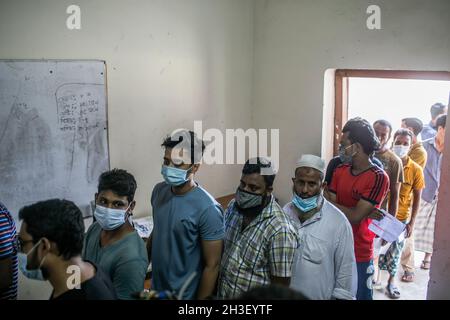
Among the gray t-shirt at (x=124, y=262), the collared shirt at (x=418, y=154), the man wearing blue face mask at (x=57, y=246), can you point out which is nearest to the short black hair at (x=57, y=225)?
the man wearing blue face mask at (x=57, y=246)

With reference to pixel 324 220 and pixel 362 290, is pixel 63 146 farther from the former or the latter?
pixel 362 290

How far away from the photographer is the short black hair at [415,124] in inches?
163

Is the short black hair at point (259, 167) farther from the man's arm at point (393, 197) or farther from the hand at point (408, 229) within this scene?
the hand at point (408, 229)

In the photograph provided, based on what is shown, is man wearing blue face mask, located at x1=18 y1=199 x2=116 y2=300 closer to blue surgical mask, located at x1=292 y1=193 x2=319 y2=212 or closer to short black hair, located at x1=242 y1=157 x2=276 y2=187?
short black hair, located at x1=242 y1=157 x2=276 y2=187

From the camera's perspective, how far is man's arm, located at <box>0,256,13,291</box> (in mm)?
2174

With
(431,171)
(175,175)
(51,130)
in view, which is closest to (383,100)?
(431,171)

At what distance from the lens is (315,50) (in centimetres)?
389

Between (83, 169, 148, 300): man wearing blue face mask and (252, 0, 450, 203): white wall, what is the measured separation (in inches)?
84.5

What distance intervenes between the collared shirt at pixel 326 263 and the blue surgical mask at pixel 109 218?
0.83 m

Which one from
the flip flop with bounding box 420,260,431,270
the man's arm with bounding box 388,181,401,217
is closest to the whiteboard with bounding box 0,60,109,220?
the man's arm with bounding box 388,181,401,217

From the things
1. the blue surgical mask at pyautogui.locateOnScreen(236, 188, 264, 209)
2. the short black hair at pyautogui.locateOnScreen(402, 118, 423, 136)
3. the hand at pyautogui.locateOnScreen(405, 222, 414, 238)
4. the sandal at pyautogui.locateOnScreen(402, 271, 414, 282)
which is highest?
the short black hair at pyautogui.locateOnScreen(402, 118, 423, 136)

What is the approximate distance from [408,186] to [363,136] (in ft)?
3.66
